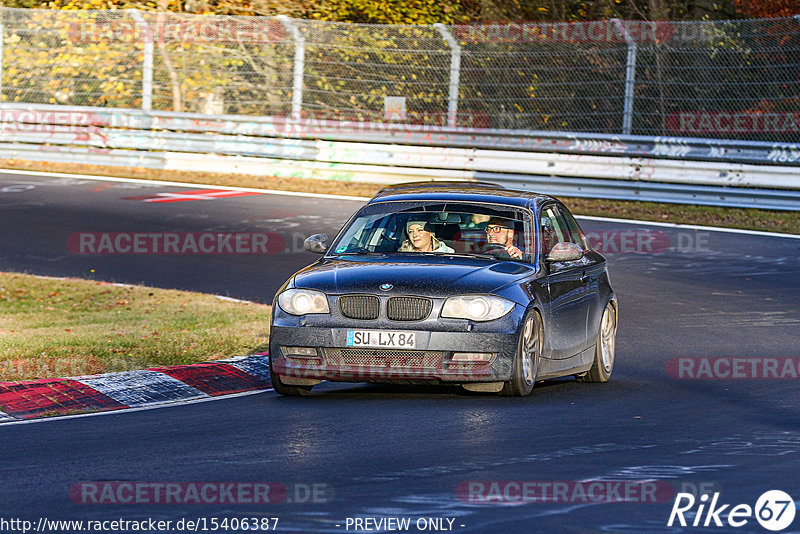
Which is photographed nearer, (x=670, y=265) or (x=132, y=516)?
(x=132, y=516)

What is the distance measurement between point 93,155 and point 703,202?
11.8 meters

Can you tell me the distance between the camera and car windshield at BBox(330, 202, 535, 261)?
10.1 metres

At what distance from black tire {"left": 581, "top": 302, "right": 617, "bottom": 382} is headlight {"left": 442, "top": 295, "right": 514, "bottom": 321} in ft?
6.17

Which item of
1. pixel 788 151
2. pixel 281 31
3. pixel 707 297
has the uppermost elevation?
pixel 281 31

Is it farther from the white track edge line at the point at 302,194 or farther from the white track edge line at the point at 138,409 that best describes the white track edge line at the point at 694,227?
the white track edge line at the point at 138,409

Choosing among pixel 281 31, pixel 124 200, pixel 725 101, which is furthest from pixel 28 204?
pixel 725 101

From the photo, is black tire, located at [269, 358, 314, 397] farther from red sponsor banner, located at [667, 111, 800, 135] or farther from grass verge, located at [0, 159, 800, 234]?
red sponsor banner, located at [667, 111, 800, 135]

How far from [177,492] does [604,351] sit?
17.6 feet

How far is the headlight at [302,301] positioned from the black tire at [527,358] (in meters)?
1.29

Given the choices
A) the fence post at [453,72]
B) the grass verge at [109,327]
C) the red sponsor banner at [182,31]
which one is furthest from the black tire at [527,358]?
the red sponsor banner at [182,31]

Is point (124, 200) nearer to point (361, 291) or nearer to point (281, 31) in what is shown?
point (281, 31)

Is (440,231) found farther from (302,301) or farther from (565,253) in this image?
(302,301)

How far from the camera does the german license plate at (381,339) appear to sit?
29.4 feet

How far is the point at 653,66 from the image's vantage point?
2330 centimetres
